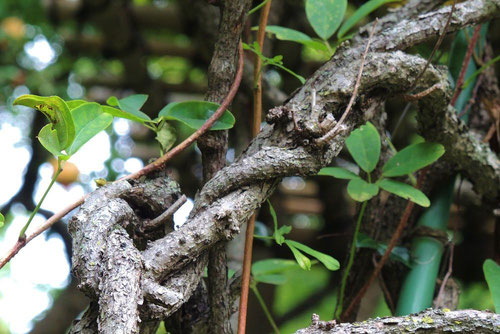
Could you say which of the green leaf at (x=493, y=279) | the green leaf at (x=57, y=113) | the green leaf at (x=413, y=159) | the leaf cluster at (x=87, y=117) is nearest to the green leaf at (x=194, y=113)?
the leaf cluster at (x=87, y=117)

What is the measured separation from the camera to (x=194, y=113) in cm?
54

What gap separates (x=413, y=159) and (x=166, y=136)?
0.91 feet

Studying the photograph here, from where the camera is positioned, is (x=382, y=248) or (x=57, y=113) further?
(x=382, y=248)

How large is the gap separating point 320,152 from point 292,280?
2203 millimetres

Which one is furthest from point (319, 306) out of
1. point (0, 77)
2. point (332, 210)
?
point (0, 77)

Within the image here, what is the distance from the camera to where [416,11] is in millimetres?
754

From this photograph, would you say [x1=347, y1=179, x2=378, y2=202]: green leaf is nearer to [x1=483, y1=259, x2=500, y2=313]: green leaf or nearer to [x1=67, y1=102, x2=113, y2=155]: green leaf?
[x1=483, y1=259, x2=500, y2=313]: green leaf

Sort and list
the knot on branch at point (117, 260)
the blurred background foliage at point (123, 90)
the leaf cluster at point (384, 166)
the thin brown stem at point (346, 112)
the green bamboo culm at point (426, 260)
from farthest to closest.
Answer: the blurred background foliage at point (123, 90) → the green bamboo culm at point (426, 260) → the leaf cluster at point (384, 166) → the thin brown stem at point (346, 112) → the knot on branch at point (117, 260)

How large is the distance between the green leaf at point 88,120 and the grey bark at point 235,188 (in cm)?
5

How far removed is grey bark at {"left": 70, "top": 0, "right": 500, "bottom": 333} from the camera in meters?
0.40

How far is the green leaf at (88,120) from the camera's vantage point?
471mm

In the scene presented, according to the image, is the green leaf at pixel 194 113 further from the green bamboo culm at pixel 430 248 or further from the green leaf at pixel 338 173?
the green bamboo culm at pixel 430 248

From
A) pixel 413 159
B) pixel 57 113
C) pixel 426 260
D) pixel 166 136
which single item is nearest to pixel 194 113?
pixel 166 136

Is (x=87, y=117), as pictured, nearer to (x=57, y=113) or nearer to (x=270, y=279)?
(x=57, y=113)
